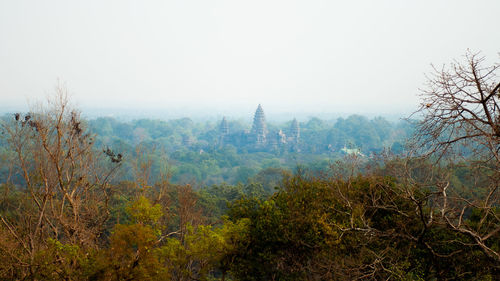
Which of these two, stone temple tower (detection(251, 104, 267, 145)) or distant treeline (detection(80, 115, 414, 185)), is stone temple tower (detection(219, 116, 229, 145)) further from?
stone temple tower (detection(251, 104, 267, 145))

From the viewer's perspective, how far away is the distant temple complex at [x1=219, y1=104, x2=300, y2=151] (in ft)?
198

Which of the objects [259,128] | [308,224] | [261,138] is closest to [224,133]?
[259,128]

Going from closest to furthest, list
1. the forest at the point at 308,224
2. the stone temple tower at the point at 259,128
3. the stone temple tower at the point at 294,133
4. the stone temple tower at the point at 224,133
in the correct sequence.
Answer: the forest at the point at 308,224 → the stone temple tower at the point at 294,133 → the stone temple tower at the point at 259,128 → the stone temple tower at the point at 224,133

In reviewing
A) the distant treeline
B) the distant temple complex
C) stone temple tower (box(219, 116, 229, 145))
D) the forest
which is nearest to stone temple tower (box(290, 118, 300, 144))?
the distant temple complex

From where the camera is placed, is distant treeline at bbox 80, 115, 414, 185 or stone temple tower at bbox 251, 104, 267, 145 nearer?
distant treeline at bbox 80, 115, 414, 185

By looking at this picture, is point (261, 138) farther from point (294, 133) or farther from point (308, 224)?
point (308, 224)

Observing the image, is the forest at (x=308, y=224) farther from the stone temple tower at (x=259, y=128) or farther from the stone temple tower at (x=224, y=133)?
the stone temple tower at (x=224, y=133)

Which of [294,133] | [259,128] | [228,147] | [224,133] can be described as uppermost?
[259,128]

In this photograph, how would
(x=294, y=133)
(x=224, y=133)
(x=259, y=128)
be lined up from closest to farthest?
(x=294, y=133), (x=259, y=128), (x=224, y=133)

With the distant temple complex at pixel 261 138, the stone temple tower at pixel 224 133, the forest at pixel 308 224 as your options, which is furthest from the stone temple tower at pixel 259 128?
the forest at pixel 308 224

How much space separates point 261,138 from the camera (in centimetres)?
6250

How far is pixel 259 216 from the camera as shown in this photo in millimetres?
7379

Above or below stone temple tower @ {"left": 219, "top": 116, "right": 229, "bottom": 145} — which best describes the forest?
above

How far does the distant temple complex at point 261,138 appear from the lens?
2371 inches
